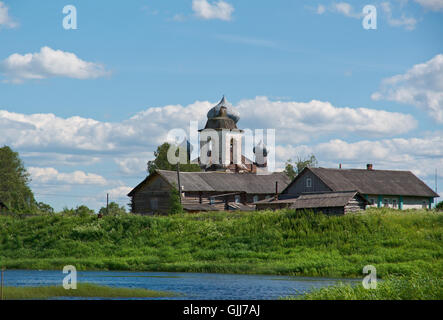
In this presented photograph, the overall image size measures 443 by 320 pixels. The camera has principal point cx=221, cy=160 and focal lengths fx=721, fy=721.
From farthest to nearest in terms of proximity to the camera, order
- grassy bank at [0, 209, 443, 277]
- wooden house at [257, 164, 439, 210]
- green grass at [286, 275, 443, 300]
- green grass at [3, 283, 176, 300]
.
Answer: wooden house at [257, 164, 439, 210]
grassy bank at [0, 209, 443, 277]
green grass at [3, 283, 176, 300]
green grass at [286, 275, 443, 300]

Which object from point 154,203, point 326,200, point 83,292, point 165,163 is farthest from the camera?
point 165,163

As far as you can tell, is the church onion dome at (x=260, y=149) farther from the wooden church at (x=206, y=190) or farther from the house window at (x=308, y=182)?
the house window at (x=308, y=182)

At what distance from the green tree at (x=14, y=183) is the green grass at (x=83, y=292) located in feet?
218

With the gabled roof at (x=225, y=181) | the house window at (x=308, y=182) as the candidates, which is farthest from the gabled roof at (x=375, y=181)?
the gabled roof at (x=225, y=181)

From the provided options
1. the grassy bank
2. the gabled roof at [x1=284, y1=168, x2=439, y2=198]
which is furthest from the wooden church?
the grassy bank

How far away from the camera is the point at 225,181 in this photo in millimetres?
80750

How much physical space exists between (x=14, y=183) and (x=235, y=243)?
181 ft

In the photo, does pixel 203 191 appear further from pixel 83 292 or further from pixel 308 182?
pixel 83 292

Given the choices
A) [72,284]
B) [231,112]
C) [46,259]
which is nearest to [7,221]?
[46,259]

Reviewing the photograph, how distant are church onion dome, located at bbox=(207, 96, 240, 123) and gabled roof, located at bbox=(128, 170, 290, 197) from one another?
27.5m

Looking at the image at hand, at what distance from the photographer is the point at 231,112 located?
11231 centimetres

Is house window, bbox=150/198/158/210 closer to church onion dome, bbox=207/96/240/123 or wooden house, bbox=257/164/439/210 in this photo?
wooden house, bbox=257/164/439/210

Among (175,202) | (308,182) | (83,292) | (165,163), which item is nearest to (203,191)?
(175,202)

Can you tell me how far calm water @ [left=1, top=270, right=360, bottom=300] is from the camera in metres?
Result: 29.1
